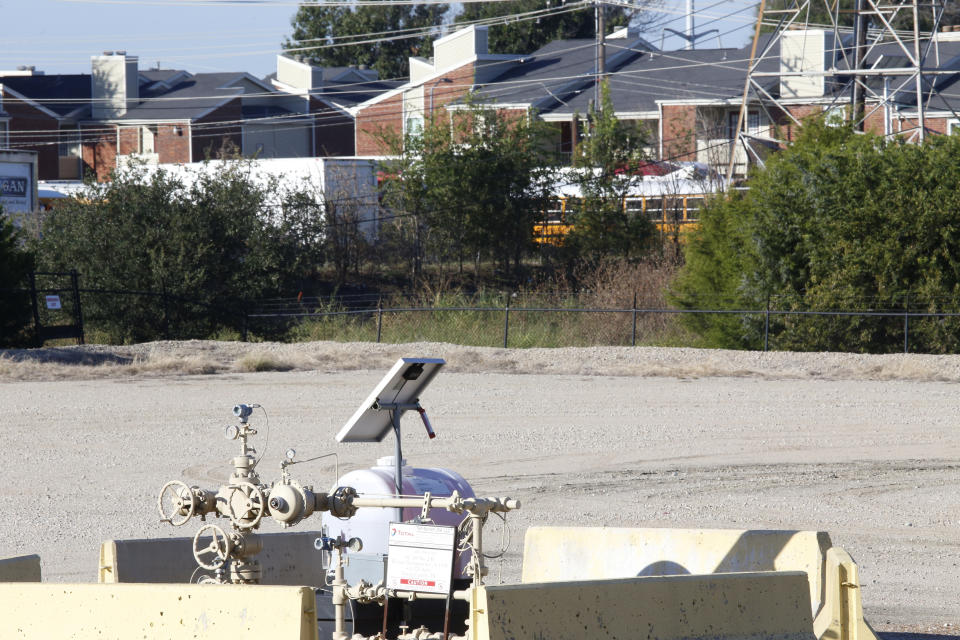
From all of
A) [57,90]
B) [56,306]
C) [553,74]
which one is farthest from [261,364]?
[57,90]

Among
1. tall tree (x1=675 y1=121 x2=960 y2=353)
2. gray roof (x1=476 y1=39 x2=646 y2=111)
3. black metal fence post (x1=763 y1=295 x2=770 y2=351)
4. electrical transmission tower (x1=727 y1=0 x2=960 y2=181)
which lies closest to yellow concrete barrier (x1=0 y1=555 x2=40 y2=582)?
black metal fence post (x1=763 y1=295 x2=770 y2=351)

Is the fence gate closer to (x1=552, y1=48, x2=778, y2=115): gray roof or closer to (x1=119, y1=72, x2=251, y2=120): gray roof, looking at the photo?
(x1=552, y1=48, x2=778, y2=115): gray roof

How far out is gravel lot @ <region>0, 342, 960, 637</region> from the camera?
10.9m

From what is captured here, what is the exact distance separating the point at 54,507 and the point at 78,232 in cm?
2052

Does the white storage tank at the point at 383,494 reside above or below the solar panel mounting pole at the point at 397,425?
below

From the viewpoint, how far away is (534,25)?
269 feet

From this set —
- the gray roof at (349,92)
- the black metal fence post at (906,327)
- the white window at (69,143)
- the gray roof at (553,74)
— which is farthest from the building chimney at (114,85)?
the black metal fence post at (906,327)

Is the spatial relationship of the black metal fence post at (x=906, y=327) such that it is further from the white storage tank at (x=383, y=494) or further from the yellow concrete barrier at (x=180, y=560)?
the white storage tank at (x=383, y=494)

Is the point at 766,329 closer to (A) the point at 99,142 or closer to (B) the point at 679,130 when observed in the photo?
(B) the point at 679,130

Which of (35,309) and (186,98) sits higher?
(186,98)

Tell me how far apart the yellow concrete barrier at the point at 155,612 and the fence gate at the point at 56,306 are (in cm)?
2218

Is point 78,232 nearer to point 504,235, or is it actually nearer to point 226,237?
point 226,237

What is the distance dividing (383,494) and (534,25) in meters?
78.8

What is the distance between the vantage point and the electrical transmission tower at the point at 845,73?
29.4 meters
